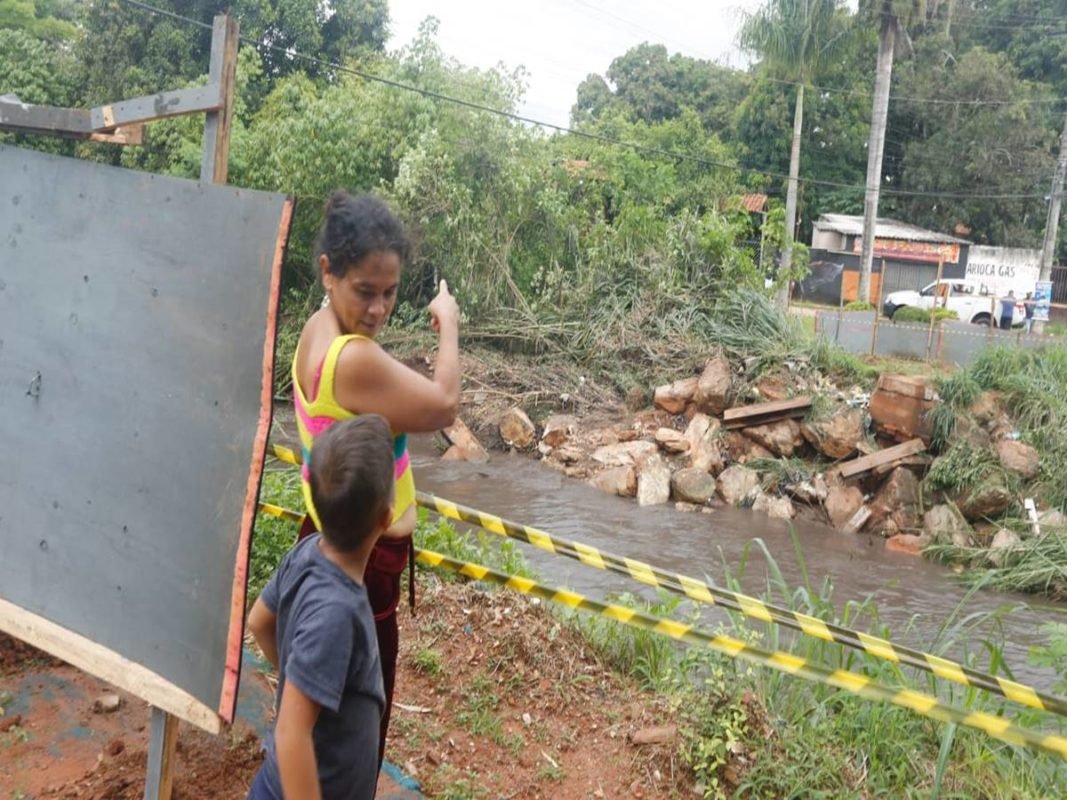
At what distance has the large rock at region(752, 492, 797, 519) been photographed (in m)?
11.6

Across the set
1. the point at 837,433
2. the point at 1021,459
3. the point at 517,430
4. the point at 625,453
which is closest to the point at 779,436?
the point at 837,433

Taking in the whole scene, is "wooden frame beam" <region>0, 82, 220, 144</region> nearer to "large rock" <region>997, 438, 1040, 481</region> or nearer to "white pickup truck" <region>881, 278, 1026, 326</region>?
"large rock" <region>997, 438, 1040, 481</region>

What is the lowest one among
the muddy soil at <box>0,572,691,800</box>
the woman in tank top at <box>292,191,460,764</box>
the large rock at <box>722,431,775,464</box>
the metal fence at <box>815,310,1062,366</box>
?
the muddy soil at <box>0,572,691,800</box>

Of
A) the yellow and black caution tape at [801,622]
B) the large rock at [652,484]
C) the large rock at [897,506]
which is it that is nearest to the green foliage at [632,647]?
the yellow and black caution tape at [801,622]

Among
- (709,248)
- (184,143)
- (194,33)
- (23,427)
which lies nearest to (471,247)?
(709,248)

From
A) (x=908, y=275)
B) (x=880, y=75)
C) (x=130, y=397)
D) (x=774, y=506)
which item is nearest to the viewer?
(x=130, y=397)

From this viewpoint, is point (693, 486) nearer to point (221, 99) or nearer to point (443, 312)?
point (443, 312)

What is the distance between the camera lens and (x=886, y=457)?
11570mm

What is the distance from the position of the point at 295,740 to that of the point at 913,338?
15.4 m

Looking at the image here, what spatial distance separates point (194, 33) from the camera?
22250mm

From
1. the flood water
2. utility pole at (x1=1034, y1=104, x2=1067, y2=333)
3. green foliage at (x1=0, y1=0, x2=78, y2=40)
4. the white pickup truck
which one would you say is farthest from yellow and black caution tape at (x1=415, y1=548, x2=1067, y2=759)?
green foliage at (x1=0, y1=0, x2=78, y2=40)

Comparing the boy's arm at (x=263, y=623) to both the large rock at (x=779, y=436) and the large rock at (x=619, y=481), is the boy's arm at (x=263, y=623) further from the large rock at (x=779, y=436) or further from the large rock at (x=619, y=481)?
the large rock at (x=779, y=436)

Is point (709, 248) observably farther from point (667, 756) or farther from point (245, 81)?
point (667, 756)

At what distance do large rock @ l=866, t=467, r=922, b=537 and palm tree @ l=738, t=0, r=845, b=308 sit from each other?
1210 cm
